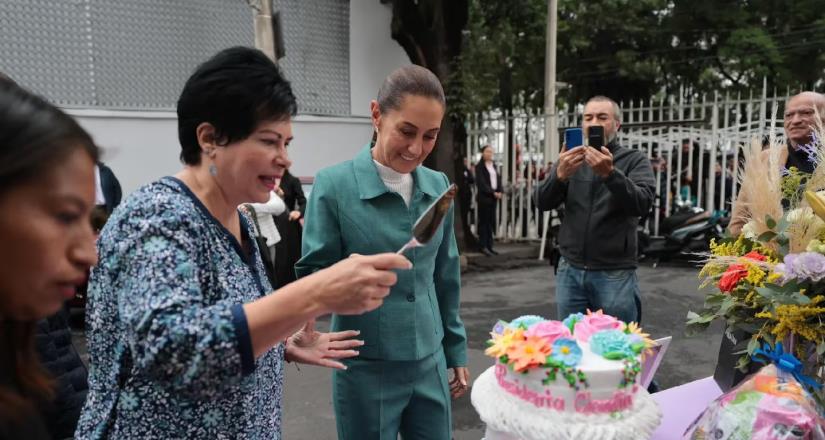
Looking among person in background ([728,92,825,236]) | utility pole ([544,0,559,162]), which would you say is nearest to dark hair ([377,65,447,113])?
person in background ([728,92,825,236])

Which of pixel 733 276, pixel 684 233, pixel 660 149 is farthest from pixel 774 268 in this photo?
pixel 660 149

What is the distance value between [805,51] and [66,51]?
56.3ft

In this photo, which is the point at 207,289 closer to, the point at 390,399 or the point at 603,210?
the point at 390,399

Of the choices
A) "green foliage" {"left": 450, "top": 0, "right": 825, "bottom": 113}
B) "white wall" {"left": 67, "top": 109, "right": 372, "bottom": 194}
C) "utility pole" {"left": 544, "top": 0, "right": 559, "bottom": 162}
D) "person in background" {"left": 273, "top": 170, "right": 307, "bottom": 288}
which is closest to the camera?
"person in background" {"left": 273, "top": 170, "right": 307, "bottom": 288}

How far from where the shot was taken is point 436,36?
8812 millimetres

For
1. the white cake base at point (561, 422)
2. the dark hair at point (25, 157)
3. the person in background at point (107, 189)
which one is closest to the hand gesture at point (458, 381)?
the white cake base at point (561, 422)

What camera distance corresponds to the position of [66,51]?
671 cm

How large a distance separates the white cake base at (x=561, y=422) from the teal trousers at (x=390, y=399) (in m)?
0.56

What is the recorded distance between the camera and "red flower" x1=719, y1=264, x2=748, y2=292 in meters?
1.69

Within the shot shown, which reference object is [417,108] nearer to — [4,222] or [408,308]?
[408,308]

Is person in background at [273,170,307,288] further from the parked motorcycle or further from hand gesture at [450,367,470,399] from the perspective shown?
the parked motorcycle

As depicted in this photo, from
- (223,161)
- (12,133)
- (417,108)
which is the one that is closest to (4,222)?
(12,133)

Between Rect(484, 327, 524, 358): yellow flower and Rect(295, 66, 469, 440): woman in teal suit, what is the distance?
511 millimetres

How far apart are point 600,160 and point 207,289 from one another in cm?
229
